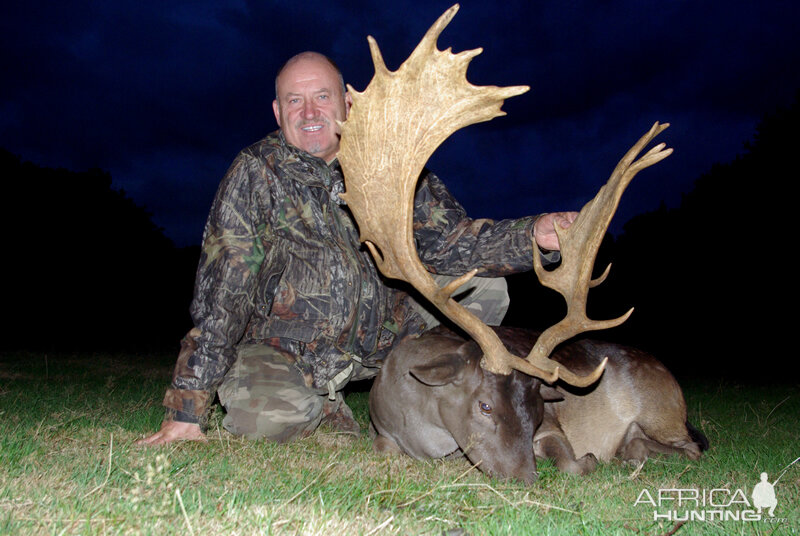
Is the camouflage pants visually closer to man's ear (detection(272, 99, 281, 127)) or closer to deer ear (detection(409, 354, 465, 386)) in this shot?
deer ear (detection(409, 354, 465, 386))

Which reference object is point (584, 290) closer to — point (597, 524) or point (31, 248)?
point (597, 524)

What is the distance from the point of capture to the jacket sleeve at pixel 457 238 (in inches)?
184

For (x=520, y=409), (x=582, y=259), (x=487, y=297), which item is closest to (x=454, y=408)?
(x=520, y=409)

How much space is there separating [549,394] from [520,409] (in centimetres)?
38

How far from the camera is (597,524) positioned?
2.77m

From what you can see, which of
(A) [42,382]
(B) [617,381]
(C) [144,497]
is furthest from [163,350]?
(C) [144,497]

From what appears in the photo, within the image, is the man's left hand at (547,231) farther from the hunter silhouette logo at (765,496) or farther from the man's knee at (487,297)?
the hunter silhouette logo at (765,496)

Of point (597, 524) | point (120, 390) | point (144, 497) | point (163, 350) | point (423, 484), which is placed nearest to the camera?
point (144, 497)

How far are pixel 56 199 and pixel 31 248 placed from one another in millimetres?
2915

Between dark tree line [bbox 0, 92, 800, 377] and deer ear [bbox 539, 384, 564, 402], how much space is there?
12220 mm

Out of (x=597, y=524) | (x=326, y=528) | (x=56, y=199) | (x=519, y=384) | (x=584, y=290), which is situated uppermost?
(x=56, y=199)

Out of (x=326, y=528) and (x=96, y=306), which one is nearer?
(x=326, y=528)

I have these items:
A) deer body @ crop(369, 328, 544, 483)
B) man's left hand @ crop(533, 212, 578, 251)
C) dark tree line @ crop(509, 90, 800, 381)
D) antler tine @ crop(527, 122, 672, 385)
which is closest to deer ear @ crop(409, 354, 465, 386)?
deer body @ crop(369, 328, 544, 483)

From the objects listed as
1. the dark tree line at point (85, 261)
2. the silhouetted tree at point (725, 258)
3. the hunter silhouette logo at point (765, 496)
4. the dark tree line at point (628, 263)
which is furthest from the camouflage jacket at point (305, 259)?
the silhouetted tree at point (725, 258)
